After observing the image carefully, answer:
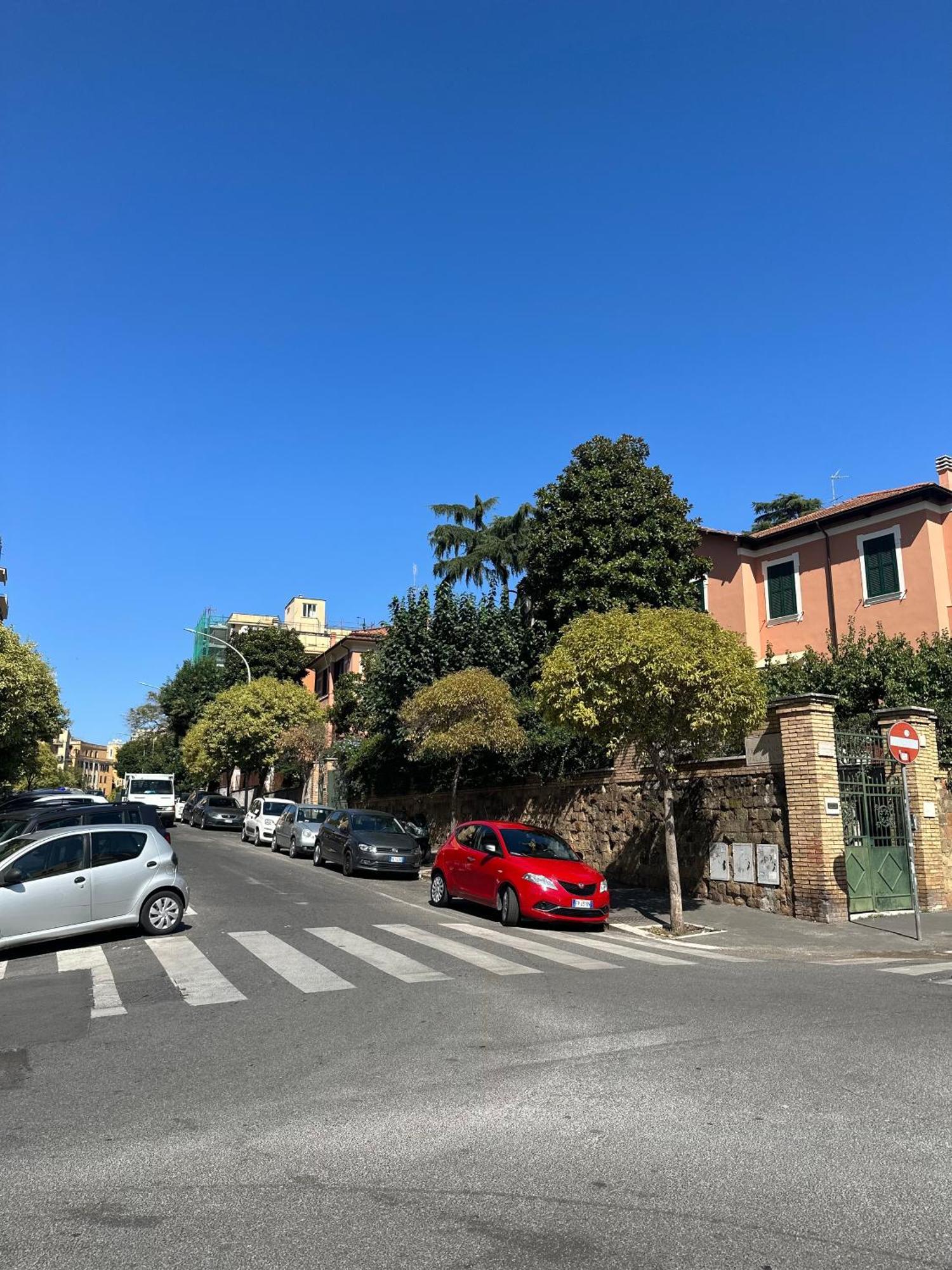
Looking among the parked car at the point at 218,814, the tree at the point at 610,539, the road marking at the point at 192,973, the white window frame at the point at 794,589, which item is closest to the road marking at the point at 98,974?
the road marking at the point at 192,973

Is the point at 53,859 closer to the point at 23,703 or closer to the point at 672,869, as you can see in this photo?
the point at 672,869

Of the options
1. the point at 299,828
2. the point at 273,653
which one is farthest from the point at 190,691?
the point at 299,828

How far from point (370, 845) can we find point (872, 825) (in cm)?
1074

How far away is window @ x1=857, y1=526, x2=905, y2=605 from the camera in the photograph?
2703 cm

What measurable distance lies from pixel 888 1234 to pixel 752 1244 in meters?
0.60

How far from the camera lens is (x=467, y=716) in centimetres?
2200

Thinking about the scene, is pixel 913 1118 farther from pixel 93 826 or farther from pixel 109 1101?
pixel 93 826

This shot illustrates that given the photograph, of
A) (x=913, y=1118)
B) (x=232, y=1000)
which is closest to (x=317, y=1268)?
(x=913, y=1118)

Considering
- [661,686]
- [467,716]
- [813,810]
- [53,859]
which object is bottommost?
[53,859]

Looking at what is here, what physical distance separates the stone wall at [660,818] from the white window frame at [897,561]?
12.6 m

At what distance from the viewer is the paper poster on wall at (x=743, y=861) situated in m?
15.4

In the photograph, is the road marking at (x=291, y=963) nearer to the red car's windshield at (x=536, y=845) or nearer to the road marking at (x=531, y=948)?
the road marking at (x=531, y=948)

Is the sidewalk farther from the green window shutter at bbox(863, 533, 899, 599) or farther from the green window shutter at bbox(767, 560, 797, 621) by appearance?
the green window shutter at bbox(767, 560, 797, 621)

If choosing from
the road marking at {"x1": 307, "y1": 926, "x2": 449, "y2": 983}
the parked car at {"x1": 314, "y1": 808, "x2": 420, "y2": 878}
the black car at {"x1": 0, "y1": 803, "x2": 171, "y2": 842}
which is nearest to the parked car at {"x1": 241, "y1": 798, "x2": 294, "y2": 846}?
the parked car at {"x1": 314, "y1": 808, "x2": 420, "y2": 878}
